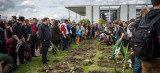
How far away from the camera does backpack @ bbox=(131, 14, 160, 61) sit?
1872 millimetres

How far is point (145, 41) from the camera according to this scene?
193 cm

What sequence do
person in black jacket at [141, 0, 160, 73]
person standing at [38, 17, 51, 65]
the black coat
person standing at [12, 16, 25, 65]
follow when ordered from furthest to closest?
the black coat
person standing at [38, 17, 51, 65]
person standing at [12, 16, 25, 65]
person in black jacket at [141, 0, 160, 73]

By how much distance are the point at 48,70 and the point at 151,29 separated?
4191 millimetres

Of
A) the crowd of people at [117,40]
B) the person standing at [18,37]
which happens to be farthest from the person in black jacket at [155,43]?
the person standing at [18,37]

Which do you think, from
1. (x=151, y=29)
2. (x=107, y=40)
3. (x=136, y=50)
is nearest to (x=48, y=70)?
(x=136, y=50)

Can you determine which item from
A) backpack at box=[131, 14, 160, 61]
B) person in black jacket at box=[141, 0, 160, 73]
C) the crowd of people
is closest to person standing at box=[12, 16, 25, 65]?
the crowd of people

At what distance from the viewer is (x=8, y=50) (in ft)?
18.1

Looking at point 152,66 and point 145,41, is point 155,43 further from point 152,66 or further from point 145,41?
point 152,66

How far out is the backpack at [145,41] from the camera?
6.14ft

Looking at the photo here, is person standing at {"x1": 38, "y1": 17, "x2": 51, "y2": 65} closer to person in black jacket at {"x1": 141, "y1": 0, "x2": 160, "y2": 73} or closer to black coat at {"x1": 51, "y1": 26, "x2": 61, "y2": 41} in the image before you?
black coat at {"x1": 51, "y1": 26, "x2": 61, "y2": 41}

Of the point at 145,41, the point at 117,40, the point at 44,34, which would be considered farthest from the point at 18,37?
the point at 145,41

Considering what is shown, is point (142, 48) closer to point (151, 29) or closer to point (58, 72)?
point (151, 29)

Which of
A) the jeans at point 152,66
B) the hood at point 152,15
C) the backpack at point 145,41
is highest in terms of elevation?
the hood at point 152,15

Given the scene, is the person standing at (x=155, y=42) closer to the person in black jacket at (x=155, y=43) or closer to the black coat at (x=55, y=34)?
the person in black jacket at (x=155, y=43)
